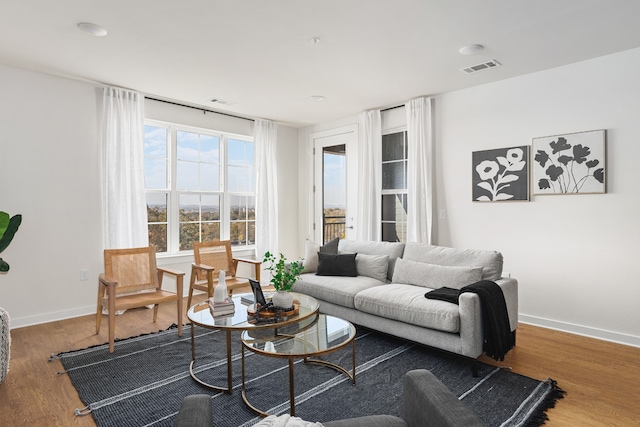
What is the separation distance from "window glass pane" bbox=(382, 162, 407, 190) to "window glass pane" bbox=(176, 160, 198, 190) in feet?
8.79

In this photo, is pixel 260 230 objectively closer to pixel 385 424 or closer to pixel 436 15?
pixel 436 15

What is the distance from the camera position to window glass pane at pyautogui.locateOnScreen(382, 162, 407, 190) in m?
5.11

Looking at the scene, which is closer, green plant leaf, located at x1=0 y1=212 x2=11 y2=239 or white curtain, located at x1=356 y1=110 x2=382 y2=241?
green plant leaf, located at x1=0 y1=212 x2=11 y2=239

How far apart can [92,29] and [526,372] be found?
4.22 meters

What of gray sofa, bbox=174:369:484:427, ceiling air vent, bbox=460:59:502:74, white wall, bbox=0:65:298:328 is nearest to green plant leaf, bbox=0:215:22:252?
white wall, bbox=0:65:298:328

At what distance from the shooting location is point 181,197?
516cm

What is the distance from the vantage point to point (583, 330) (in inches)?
143

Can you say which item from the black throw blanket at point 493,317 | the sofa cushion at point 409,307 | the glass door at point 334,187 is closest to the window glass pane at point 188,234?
the glass door at point 334,187

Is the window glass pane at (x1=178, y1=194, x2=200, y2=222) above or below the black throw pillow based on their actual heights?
above

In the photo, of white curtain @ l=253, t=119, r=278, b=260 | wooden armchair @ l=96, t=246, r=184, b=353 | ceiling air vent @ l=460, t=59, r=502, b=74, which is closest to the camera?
wooden armchair @ l=96, t=246, r=184, b=353

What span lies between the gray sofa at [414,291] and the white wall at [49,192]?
251 centimetres

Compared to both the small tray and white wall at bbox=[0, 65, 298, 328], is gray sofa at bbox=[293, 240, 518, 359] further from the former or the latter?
white wall at bbox=[0, 65, 298, 328]

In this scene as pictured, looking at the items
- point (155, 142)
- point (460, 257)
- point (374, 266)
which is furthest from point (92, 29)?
point (460, 257)

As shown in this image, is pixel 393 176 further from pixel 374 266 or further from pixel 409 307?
pixel 409 307
